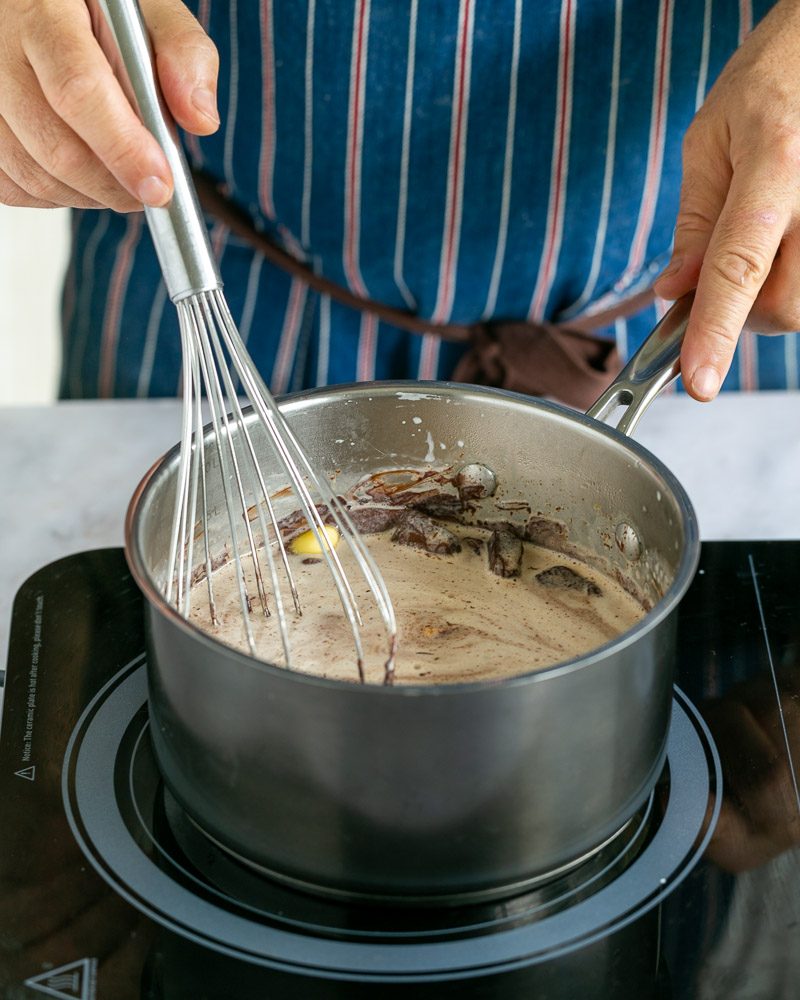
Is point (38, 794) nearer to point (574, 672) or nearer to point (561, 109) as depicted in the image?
point (574, 672)

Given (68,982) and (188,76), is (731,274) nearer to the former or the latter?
(188,76)

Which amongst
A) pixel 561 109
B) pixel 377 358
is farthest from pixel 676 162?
pixel 377 358

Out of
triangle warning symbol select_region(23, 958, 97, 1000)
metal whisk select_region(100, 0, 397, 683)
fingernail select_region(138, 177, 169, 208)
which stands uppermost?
fingernail select_region(138, 177, 169, 208)

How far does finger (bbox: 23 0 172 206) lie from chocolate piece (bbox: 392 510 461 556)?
30 centimetres

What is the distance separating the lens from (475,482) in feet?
2.43

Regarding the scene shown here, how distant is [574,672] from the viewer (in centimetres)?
46

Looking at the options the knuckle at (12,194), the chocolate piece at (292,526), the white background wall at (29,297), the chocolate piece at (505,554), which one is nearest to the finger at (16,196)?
the knuckle at (12,194)

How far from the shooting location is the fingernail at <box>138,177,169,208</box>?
533 millimetres

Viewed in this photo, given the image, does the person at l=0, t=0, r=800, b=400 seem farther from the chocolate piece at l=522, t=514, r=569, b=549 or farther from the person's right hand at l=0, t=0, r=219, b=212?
the chocolate piece at l=522, t=514, r=569, b=549

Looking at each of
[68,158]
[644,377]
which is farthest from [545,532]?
[68,158]

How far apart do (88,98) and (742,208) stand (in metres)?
0.36

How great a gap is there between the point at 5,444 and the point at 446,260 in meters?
0.38


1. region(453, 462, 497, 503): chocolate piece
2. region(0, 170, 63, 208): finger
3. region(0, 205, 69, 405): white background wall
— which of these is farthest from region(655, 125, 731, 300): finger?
region(0, 205, 69, 405): white background wall

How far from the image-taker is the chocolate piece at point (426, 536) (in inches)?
29.7
